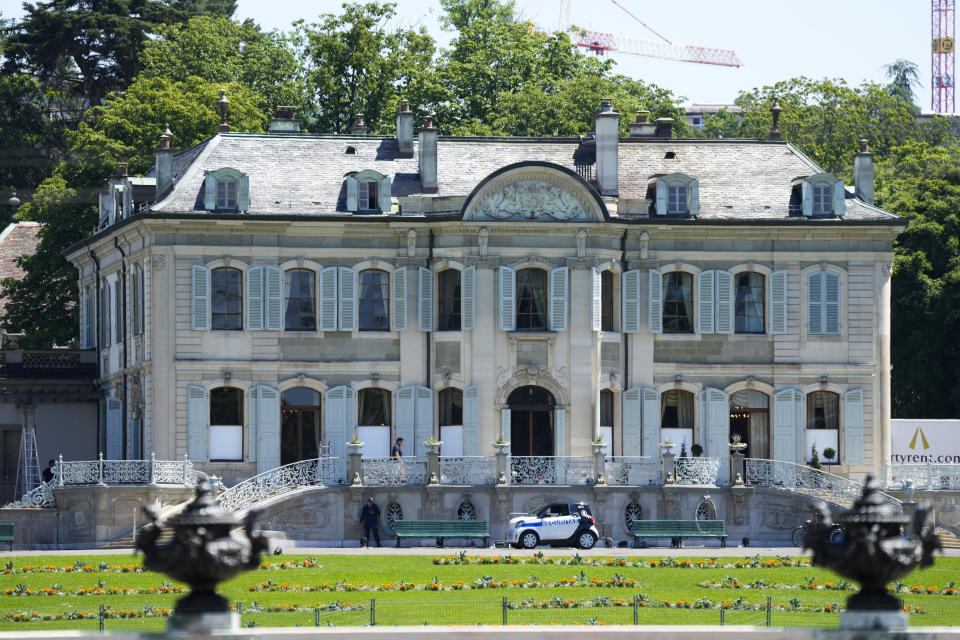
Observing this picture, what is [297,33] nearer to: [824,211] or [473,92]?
[473,92]

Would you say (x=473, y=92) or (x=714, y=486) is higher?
(x=473, y=92)

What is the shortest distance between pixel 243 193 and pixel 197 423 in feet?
19.9

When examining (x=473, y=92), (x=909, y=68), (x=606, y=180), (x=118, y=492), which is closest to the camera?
(x=118, y=492)

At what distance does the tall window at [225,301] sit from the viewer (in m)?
57.8

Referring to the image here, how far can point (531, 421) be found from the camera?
2287 inches

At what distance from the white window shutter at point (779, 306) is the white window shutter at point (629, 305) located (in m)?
3.58

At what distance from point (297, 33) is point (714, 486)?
114 feet

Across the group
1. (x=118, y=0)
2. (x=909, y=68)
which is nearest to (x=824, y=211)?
(x=118, y=0)

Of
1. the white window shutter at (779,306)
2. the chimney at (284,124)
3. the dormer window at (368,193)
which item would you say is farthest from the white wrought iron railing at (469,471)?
the chimney at (284,124)

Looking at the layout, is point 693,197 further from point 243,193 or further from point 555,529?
point 555,529

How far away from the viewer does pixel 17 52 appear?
84750mm

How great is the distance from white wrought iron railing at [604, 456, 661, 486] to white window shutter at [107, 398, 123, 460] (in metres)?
14.3

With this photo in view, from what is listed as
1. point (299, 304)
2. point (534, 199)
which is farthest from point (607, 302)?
point (299, 304)

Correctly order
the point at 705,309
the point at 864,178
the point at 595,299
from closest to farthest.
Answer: the point at 595,299
the point at 705,309
the point at 864,178
